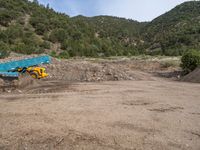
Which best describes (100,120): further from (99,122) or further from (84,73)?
(84,73)

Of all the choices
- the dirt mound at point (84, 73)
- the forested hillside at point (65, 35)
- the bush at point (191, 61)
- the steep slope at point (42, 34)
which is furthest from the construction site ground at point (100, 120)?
the steep slope at point (42, 34)

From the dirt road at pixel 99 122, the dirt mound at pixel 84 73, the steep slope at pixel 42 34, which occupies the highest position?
the steep slope at pixel 42 34

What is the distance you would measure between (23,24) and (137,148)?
124 feet

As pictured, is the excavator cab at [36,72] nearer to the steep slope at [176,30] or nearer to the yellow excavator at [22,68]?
the yellow excavator at [22,68]

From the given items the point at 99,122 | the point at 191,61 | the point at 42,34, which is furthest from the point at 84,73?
the point at 42,34

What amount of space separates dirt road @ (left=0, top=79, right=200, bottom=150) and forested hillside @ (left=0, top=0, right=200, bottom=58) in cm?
1547

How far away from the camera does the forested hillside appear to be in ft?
111

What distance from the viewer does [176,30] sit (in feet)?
210

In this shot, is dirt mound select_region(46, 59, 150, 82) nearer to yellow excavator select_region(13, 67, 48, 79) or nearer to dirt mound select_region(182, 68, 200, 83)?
yellow excavator select_region(13, 67, 48, 79)

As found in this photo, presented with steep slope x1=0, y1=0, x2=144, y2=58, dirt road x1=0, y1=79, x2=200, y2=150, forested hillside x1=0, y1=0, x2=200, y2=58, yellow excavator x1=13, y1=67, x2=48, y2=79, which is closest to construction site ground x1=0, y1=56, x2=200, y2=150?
dirt road x1=0, y1=79, x2=200, y2=150

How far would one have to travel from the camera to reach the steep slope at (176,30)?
2186 inches

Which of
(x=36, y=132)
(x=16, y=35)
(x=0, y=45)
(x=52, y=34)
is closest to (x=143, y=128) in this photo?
(x=36, y=132)

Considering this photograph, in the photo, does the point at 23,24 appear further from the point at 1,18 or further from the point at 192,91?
the point at 192,91

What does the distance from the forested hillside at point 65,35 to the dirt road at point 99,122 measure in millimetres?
15466
